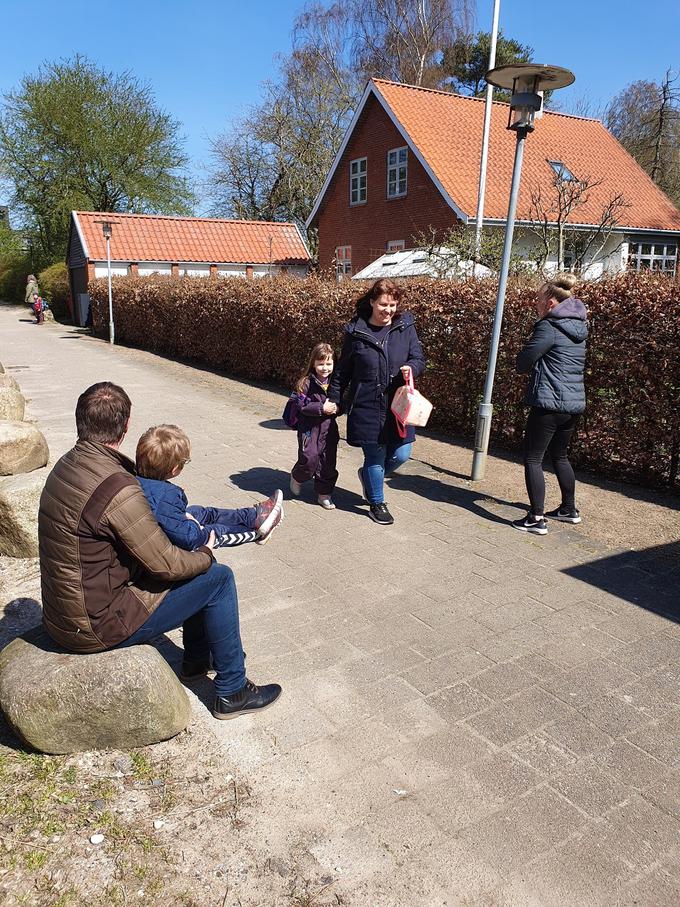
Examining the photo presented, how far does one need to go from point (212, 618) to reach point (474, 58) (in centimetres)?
4017

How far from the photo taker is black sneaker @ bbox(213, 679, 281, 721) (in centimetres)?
321

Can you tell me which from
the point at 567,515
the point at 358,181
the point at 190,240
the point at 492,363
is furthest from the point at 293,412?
the point at 190,240

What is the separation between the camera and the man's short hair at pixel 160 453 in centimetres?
313

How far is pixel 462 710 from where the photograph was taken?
3.29m

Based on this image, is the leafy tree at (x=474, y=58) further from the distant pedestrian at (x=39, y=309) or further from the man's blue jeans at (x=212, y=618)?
the man's blue jeans at (x=212, y=618)

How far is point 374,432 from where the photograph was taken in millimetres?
5574

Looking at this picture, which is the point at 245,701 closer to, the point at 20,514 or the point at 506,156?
the point at 20,514

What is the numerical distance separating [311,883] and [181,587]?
3.99ft

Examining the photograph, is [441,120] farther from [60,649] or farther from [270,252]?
[60,649]

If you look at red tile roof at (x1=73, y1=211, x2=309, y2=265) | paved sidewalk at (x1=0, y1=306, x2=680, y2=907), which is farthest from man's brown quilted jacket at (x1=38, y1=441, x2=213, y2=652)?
red tile roof at (x1=73, y1=211, x2=309, y2=265)

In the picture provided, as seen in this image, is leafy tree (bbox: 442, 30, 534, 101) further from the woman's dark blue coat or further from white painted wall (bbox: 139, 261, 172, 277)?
the woman's dark blue coat

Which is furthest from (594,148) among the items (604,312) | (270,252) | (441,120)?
(604,312)

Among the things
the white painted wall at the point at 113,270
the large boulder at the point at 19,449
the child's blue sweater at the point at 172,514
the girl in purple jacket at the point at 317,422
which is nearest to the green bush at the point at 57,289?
the white painted wall at the point at 113,270

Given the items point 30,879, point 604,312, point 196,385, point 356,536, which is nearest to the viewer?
point 30,879
